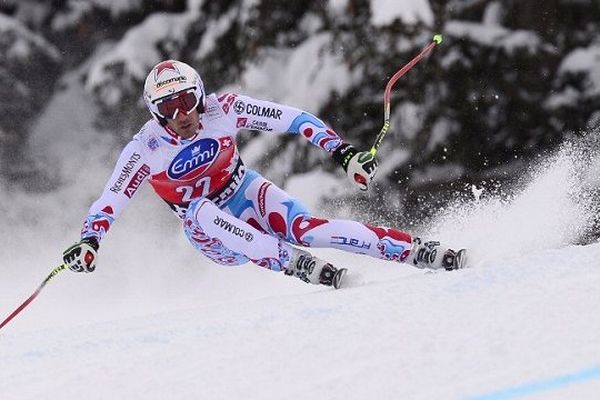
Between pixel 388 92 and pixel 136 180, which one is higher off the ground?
pixel 388 92

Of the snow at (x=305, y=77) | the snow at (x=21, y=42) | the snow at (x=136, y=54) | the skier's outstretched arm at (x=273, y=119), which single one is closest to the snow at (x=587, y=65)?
the snow at (x=305, y=77)

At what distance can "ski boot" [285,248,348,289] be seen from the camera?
15.9 ft

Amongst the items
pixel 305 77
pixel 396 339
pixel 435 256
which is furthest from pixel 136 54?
pixel 396 339

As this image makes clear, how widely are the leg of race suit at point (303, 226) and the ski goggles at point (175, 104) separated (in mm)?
581

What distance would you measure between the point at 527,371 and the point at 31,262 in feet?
31.4

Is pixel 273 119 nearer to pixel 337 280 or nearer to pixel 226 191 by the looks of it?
pixel 226 191

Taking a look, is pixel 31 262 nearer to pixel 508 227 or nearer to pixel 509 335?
pixel 508 227

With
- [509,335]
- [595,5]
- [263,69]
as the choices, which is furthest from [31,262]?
[509,335]

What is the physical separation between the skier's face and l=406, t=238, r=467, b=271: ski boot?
1.21 m

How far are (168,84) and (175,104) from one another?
10 centimetres

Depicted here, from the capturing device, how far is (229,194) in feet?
17.7

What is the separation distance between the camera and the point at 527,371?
2662 millimetres

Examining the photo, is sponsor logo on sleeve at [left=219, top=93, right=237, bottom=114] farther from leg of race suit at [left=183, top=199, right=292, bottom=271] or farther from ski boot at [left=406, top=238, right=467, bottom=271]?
ski boot at [left=406, top=238, right=467, bottom=271]

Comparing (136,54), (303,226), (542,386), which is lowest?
(542,386)
